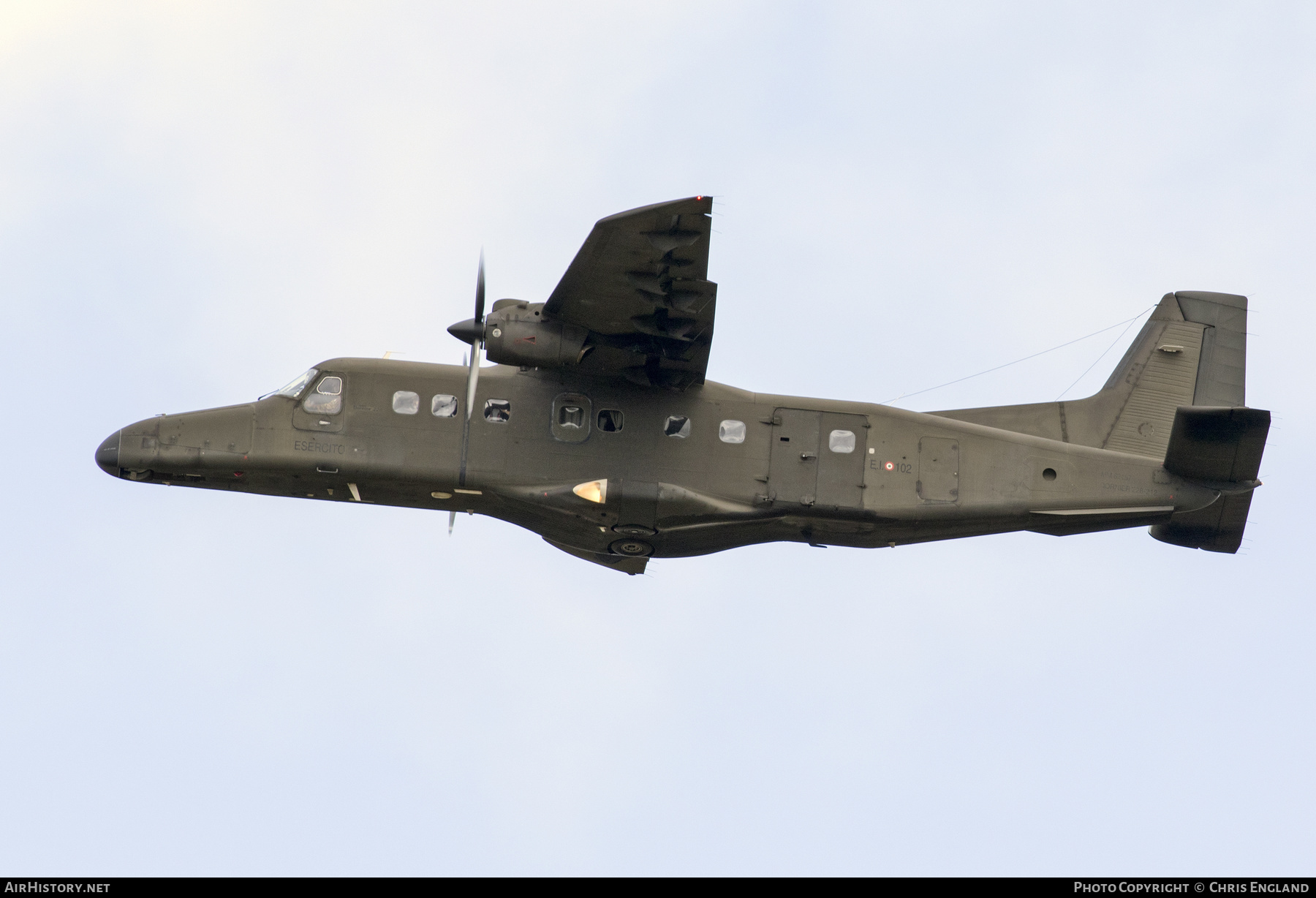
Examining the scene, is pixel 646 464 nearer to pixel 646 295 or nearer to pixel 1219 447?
pixel 646 295

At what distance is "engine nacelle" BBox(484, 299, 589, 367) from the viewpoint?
907 inches

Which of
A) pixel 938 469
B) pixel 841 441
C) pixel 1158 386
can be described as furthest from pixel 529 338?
pixel 1158 386

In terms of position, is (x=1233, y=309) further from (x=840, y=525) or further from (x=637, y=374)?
(x=637, y=374)

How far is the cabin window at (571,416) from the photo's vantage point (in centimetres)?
2402

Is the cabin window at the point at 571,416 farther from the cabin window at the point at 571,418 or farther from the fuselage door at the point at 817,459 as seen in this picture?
the fuselage door at the point at 817,459

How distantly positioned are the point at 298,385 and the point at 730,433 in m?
7.31

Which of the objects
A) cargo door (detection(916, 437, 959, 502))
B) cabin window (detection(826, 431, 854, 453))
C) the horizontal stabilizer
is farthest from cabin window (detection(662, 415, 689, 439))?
the horizontal stabilizer

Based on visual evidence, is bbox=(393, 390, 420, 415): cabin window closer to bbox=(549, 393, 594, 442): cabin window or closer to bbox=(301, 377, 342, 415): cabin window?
bbox=(301, 377, 342, 415): cabin window

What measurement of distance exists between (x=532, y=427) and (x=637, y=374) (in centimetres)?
196

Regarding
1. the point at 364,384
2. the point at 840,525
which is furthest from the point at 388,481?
the point at 840,525

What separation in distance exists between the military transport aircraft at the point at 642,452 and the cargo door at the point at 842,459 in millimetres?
28

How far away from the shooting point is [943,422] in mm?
25031

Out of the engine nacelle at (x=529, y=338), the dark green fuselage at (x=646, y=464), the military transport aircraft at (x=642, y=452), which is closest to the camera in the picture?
the engine nacelle at (x=529, y=338)

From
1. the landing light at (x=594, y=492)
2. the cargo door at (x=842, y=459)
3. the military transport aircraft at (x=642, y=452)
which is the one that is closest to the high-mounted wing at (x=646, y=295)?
the military transport aircraft at (x=642, y=452)
